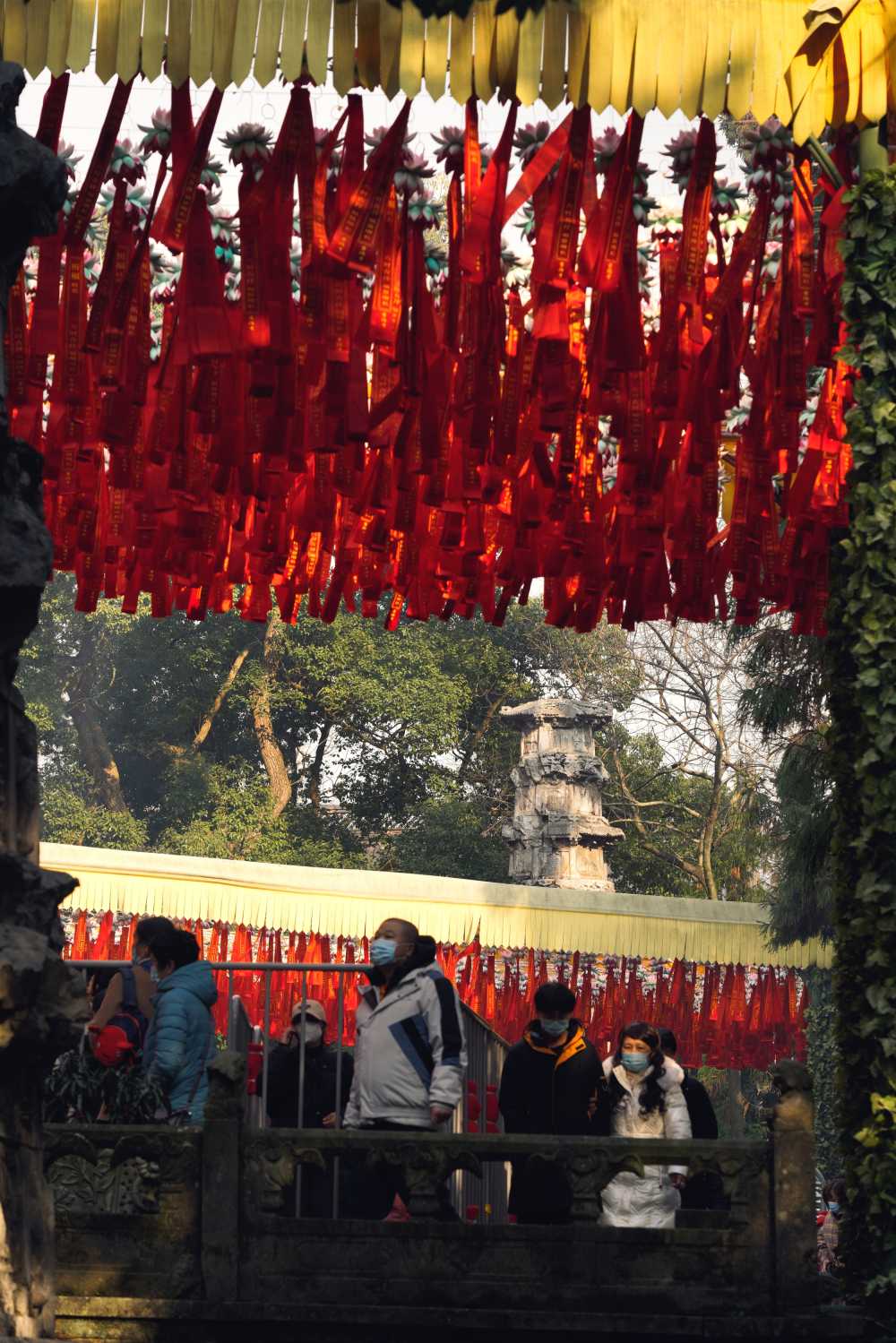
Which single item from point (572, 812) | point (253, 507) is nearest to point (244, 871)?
point (572, 812)

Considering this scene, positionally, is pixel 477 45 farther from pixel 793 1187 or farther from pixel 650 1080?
pixel 793 1187

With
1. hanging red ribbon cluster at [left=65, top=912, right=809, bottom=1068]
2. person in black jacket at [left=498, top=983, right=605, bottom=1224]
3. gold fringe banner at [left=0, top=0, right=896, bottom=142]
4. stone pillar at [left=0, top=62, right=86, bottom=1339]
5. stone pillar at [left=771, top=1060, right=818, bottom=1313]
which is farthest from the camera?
hanging red ribbon cluster at [left=65, top=912, right=809, bottom=1068]

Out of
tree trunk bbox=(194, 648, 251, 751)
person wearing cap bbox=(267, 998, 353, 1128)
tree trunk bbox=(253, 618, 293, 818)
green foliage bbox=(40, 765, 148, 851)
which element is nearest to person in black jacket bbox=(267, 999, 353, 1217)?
person wearing cap bbox=(267, 998, 353, 1128)

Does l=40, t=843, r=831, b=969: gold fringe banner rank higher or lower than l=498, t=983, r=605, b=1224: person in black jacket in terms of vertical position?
higher

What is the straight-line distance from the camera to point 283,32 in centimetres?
766

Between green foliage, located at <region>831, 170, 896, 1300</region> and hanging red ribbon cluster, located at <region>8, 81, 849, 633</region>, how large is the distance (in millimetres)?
709

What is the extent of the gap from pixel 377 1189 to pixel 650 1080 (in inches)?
55.6

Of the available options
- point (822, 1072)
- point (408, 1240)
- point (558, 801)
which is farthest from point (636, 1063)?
point (822, 1072)

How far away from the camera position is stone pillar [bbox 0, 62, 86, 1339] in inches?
164

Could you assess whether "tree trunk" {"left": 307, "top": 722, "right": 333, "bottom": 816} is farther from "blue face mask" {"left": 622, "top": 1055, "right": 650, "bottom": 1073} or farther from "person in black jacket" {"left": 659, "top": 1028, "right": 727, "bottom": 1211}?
"blue face mask" {"left": 622, "top": 1055, "right": 650, "bottom": 1073}

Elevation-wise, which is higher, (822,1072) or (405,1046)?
(405,1046)

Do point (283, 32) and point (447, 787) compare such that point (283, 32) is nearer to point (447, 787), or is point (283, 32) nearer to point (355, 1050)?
point (355, 1050)

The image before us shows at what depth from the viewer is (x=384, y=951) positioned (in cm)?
777

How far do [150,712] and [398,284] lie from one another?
116 feet
